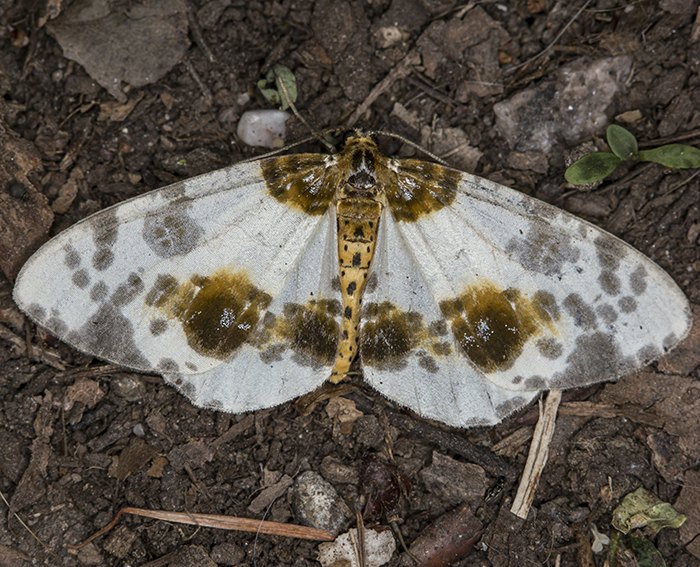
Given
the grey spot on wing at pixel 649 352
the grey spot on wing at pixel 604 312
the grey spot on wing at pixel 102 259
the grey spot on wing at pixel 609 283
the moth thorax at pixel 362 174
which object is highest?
the moth thorax at pixel 362 174

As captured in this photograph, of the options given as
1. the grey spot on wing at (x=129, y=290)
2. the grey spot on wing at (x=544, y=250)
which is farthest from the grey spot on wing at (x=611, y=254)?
the grey spot on wing at (x=129, y=290)

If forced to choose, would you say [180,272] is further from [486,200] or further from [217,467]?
[486,200]

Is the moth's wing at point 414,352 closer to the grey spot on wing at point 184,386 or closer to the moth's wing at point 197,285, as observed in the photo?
the moth's wing at point 197,285

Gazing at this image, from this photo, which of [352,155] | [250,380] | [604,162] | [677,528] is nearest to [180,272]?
[250,380]

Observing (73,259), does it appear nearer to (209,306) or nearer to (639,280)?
(209,306)

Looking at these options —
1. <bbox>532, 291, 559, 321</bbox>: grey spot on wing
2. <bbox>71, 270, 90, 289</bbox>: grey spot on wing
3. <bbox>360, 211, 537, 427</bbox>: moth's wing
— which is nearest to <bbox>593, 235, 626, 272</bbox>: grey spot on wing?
<bbox>532, 291, 559, 321</bbox>: grey spot on wing
